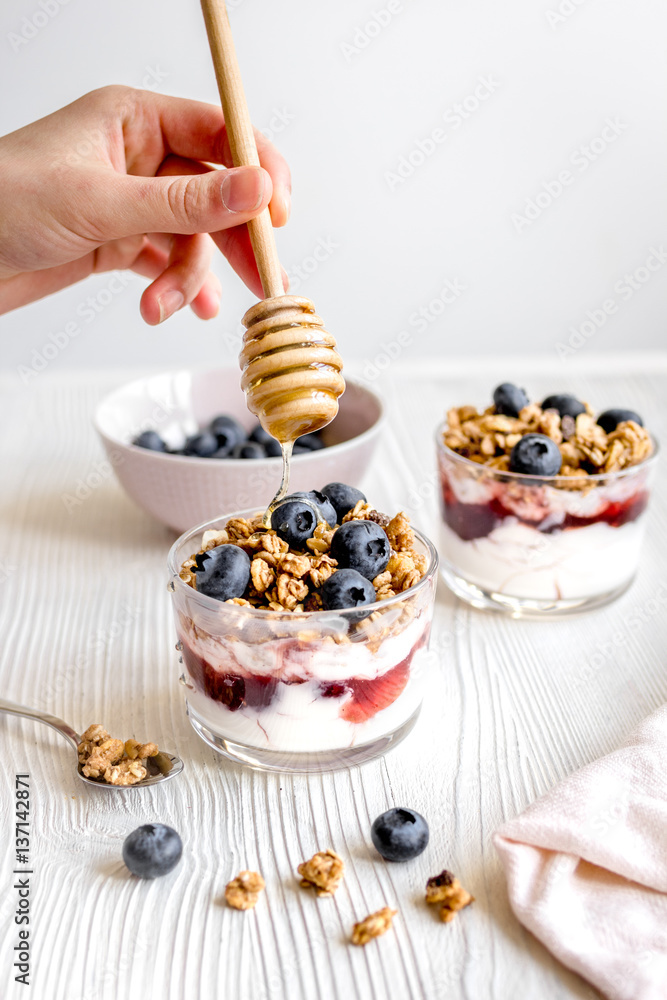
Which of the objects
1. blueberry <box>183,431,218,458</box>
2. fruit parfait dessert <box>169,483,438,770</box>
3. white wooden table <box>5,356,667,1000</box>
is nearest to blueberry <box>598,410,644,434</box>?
white wooden table <box>5,356,667,1000</box>

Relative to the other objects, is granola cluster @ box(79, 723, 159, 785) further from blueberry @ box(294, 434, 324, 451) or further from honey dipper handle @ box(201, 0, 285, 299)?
A: blueberry @ box(294, 434, 324, 451)

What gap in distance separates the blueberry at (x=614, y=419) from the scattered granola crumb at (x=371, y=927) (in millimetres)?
825

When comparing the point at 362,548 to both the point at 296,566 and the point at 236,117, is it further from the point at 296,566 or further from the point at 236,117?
the point at 236,117

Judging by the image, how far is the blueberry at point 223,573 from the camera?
0.92 m

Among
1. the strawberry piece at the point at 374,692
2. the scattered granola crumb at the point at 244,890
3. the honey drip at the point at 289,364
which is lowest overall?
the scattered granola crumb at the point at 244,890

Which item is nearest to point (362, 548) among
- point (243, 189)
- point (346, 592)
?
point (346, 592)

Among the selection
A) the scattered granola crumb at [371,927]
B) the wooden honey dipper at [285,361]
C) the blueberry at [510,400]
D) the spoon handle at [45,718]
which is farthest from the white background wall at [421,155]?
the scattered granola crumb at [371,927]

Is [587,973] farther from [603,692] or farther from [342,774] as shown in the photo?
[603,692]

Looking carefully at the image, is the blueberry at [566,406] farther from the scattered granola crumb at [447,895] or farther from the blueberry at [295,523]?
the scattered granola crumb at [447,895]

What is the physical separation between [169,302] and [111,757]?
73 centimetres

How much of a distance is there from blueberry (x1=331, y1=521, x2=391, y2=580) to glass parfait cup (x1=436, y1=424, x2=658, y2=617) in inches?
12.8

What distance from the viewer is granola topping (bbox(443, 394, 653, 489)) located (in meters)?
1.25

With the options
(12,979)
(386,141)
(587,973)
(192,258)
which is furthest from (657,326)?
(12,979)

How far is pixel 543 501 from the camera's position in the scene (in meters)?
1.21
